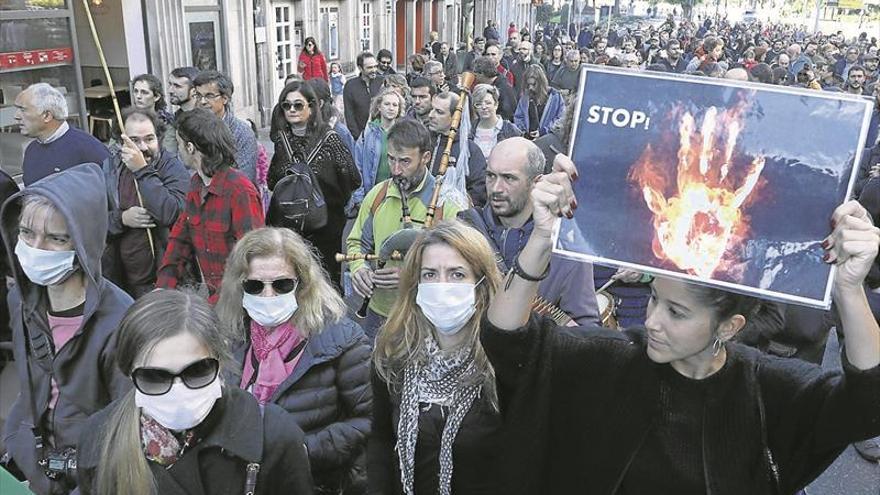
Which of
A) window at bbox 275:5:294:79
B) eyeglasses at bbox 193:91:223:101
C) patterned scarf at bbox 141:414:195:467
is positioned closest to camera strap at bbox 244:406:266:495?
patterned scarf at bbox 141:414:195:467

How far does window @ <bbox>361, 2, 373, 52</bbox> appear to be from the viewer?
73.7 ft

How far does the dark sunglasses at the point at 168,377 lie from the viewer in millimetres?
2152

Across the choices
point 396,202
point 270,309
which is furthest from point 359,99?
point 270,309

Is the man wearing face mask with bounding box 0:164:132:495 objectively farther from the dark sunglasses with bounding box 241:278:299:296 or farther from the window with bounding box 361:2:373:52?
the window with bounding box 361:2:373:52

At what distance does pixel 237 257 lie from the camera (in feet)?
10.1

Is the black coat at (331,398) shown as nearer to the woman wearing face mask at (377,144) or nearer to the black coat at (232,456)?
the black coat at (232,456)

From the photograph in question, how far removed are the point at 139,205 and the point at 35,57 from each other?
6.17 meters

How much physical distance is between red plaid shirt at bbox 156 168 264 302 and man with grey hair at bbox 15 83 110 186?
1.28 m

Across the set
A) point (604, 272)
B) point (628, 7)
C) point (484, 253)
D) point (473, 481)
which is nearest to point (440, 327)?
point (484, 253)

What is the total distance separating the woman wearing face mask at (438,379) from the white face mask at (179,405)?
630mm

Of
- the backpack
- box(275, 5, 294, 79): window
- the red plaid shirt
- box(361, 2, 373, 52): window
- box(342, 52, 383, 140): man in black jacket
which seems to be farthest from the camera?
box(361, 2, 373, 52): window

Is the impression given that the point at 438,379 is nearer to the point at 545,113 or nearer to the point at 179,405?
the point at 179,405

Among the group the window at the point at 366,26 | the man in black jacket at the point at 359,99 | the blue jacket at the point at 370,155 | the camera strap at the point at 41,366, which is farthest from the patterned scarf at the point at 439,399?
the window at the point at 366,26

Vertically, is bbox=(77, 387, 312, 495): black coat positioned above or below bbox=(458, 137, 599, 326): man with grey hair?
below
